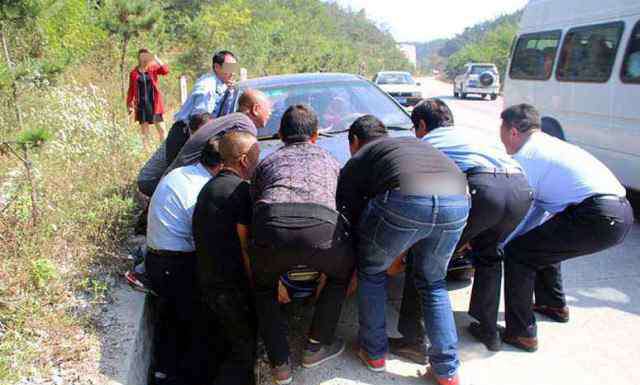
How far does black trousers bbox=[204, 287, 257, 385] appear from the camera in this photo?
2.92 metres

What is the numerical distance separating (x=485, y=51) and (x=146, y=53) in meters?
46.5

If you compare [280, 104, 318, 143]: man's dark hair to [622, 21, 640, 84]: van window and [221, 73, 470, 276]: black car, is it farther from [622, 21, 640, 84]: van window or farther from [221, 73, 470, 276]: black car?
[622, 21, 640, 84]: van window

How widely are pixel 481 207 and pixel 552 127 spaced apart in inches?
172

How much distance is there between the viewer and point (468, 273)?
411 cm

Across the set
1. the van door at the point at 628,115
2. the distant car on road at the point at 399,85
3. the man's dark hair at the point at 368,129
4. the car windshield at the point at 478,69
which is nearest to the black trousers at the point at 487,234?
the man's dark hair at the point at 368,129

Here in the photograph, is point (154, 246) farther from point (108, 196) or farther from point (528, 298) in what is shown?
point (528, 298)

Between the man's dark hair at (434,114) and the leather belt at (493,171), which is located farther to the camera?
the man's dark hair at (434,114)

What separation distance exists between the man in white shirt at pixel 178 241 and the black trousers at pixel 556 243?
6.47 feet

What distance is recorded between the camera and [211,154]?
10.2ft

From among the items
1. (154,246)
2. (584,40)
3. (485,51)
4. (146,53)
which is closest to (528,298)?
(154,246)

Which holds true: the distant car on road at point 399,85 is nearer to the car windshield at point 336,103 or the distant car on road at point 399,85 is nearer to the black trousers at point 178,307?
the car windshield at point 336,103

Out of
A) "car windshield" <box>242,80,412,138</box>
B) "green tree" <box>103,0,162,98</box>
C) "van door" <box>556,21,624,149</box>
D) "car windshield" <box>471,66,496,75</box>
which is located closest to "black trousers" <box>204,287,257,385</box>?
"car windshield" <box>242,80,412,138</box>

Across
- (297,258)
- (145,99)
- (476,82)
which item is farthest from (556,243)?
(476,82)

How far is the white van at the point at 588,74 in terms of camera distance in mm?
5184
